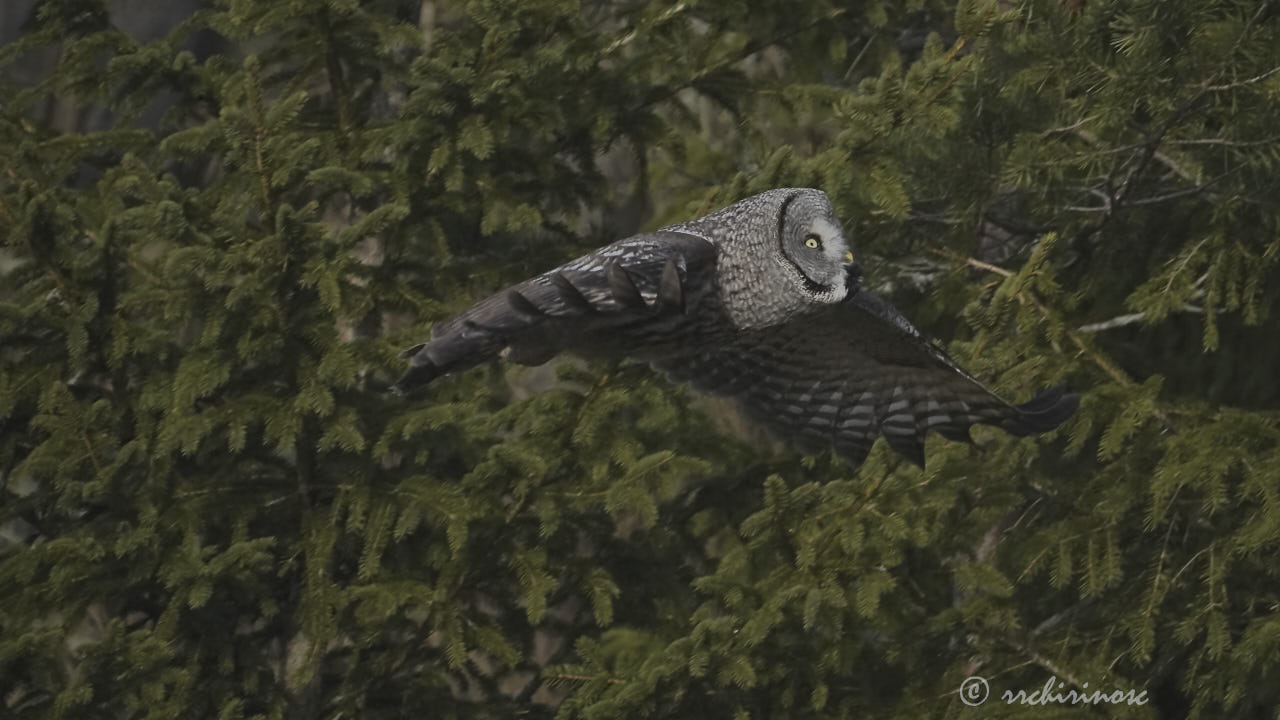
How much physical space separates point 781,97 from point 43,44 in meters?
2.81

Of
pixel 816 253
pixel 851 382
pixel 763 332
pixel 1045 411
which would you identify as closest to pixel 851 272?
pixel 816 253

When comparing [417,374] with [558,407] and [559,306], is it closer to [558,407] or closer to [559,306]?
[559,306]

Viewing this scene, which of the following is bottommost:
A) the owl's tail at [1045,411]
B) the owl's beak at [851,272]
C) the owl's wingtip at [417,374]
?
the owl's tail at [1045,411]

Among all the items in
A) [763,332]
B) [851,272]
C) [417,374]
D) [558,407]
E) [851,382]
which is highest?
[417,374]

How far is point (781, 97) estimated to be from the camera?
6461 millimetres

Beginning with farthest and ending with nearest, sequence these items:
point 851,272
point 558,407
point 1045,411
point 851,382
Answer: point 851,382
point 558,407
point 1045,411
point 851,272

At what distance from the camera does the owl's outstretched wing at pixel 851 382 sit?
530cm

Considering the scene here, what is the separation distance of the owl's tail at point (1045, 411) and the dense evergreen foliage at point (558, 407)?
1.21ft

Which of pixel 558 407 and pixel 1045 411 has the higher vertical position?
pixel 558 407

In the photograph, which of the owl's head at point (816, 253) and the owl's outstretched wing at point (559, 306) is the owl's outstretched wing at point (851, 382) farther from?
the owl's outstretched wing at point (559, 306)

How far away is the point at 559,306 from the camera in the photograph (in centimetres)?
427

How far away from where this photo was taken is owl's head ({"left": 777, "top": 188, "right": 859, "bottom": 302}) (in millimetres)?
4754

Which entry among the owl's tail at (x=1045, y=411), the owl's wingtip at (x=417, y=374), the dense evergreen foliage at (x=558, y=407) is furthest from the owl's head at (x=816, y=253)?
the owl's wingtip at (x=417, y=374)

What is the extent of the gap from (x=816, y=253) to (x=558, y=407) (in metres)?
1.16
